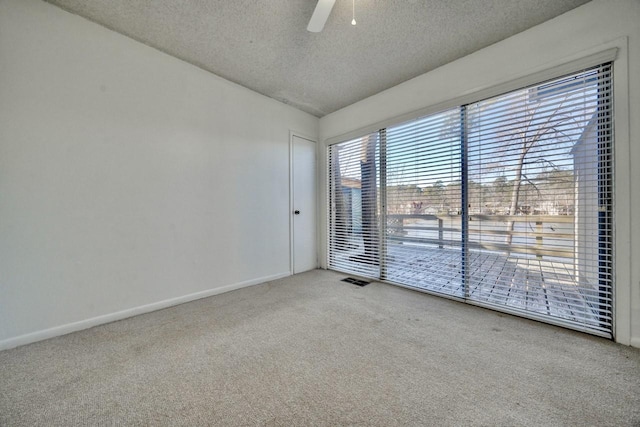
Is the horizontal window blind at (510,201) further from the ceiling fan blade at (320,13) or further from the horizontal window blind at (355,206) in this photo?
the ceiling fan blade at (320,13)

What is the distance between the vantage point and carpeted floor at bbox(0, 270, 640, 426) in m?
1.11

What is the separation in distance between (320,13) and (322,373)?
2.36 m

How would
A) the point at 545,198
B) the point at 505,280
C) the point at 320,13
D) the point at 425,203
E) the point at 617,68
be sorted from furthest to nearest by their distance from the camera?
the point at 425,203 → the point at 505,280 → the point at 545,198 → the point at 617,68 → the point at 320,13

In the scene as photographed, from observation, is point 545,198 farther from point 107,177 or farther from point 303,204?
point 107,177

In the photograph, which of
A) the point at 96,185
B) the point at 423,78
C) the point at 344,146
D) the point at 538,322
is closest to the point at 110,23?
the point at 96,185

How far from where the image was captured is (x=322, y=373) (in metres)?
1.40

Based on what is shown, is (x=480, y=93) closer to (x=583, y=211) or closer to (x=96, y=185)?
(x=583, y=211)

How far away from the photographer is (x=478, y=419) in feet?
3.54

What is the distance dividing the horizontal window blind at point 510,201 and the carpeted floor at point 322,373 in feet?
1.08

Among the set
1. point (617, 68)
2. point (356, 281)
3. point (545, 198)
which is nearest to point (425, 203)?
point (545, 198)

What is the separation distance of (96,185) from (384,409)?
2.70 m

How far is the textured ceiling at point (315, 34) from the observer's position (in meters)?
1.83

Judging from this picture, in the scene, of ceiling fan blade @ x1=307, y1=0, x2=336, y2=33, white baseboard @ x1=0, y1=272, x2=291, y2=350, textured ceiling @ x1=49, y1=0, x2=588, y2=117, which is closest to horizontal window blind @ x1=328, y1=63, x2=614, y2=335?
textured ceiling @ x1=49, y1=0, x2=588, y2=117

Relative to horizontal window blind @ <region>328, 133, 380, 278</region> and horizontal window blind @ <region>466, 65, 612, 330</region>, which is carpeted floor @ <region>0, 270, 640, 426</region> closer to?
horizontal window blind @ <region>466, 65, 612, 330</region>
